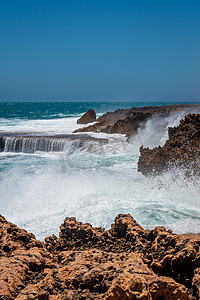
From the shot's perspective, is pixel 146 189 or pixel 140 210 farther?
pixel 146 189

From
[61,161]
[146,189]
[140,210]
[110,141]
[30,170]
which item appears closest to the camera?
[140,210]

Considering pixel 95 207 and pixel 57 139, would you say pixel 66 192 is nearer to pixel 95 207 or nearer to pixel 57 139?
pixel 95 207

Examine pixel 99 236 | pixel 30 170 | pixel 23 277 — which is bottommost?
pixel 30 170

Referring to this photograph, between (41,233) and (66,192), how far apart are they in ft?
8.77

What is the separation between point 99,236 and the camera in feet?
9.68

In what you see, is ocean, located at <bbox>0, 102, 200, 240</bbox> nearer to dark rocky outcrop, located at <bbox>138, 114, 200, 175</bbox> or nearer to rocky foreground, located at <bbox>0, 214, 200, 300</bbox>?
→ dark rocky outcrop, located at <bbox>138, 114, 200, 175</bbox>

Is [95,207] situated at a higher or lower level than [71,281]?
lower

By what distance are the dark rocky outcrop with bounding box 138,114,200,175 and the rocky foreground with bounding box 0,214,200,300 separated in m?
4.78

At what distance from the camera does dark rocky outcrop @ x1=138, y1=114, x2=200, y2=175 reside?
23.4 feet

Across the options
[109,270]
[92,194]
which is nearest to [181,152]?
[92,194]

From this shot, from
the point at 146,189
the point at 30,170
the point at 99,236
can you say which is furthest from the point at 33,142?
the point at 99,236

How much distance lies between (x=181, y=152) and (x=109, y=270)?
6111 mm

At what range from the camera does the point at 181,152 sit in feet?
24.3

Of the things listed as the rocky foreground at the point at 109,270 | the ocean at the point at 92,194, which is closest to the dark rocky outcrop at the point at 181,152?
the ocean at the point at 92,194
